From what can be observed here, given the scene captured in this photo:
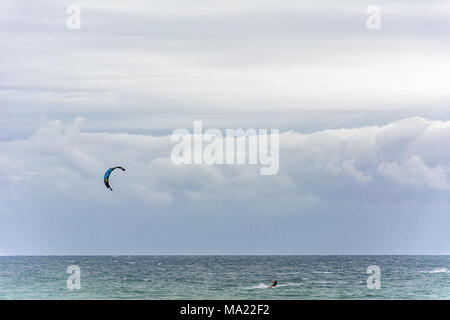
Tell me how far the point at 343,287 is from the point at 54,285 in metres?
30.8

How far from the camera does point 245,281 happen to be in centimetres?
9562

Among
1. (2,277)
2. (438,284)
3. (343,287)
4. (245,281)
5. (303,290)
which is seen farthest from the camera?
(2,277)
